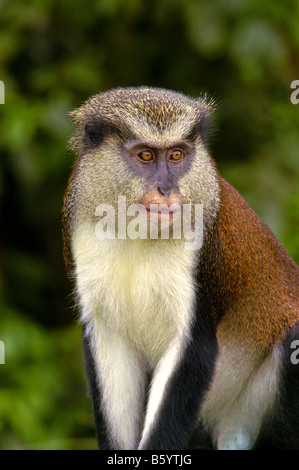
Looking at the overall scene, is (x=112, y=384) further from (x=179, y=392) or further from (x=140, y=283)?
(x=140, y=283)

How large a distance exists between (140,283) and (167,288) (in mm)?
159

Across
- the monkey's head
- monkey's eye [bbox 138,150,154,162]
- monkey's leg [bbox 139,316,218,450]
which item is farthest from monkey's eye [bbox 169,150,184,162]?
monkey's leg [bbox 139,316,218,450]

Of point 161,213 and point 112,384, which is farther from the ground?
point 161,213

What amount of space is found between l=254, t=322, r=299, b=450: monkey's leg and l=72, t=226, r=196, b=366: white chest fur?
0.82 metres

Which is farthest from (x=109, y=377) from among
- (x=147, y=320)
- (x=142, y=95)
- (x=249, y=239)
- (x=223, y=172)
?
(x=223, y=172)

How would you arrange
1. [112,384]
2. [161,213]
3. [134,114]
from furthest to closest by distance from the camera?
[112,384], [134,114], [161,213]

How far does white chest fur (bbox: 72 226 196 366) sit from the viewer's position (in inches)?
178

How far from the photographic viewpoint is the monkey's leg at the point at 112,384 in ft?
16.0

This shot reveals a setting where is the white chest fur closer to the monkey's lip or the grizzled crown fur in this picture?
the monkey's lip

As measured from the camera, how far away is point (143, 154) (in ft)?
14.6

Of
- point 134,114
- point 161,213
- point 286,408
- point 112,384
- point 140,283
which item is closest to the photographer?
point 161,213

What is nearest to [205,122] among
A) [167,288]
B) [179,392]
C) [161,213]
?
[161,213]

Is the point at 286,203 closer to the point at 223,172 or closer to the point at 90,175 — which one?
the point at 223,172

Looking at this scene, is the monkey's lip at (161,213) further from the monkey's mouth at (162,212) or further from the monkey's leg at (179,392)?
the monkey's leg at (179,392)
